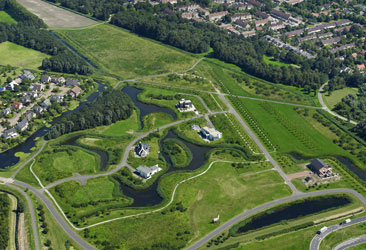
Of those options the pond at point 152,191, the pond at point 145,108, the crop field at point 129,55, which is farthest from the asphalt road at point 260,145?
the crop field at point 129,55

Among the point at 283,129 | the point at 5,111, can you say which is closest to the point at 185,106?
the point at 283,129

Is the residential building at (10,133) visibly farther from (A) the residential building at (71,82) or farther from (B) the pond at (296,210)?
(B) the pond at (296,210)

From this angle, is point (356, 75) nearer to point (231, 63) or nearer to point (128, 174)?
point (231, 63)

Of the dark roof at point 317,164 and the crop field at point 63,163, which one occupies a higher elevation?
the dark roof at point 317,164

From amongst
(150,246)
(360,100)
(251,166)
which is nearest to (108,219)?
(150,246)

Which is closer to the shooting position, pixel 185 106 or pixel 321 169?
pixel 321 169

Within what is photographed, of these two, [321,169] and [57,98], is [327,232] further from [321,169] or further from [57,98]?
[57,98]
